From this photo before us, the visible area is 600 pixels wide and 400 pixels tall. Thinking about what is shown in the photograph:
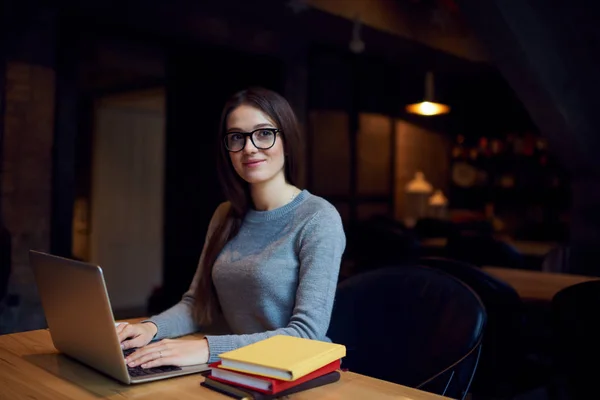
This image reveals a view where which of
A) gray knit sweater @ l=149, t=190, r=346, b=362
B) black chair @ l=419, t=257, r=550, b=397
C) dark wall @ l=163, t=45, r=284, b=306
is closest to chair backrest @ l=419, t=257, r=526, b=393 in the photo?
black chair @ l=419, t=257, r=550, b=397

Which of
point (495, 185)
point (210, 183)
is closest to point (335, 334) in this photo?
point (210, 183)

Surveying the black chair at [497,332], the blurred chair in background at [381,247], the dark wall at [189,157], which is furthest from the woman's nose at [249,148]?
the dark wall at [189,157]

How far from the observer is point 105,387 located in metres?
1.23

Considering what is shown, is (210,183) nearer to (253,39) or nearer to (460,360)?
(253,39)

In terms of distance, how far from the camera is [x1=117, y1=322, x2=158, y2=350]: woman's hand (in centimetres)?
→ 156

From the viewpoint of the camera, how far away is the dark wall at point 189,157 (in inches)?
195

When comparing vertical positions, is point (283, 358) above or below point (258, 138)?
below

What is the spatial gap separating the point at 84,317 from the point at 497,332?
6.23 feet

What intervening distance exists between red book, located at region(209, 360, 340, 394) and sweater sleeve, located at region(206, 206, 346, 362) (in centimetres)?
17

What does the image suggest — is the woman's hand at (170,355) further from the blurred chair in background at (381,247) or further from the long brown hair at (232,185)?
the blurred chair in background at (381,247)

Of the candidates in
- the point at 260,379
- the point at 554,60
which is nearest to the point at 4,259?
the point at 260,379

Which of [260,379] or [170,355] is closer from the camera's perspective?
[260,379]

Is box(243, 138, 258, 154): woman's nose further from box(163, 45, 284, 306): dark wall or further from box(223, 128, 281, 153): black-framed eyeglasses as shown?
box(163, 45, 284, 306): dark wall

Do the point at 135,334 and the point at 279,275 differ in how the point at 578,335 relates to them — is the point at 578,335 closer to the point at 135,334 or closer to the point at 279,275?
the point at 279,275
